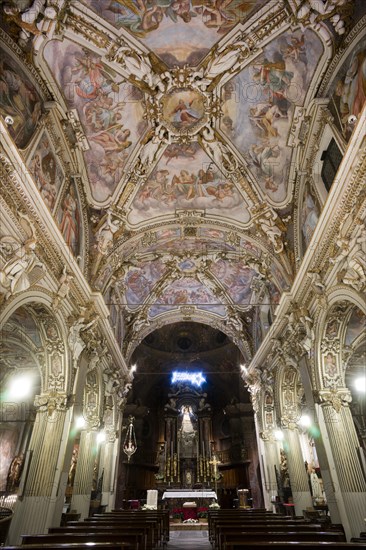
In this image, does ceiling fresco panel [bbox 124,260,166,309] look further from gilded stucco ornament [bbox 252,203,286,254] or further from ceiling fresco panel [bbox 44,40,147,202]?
gilded stucco ornament [bbox 252,203,286,254]

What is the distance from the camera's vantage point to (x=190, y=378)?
28203 millimetres

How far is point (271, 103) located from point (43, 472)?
39.7ft

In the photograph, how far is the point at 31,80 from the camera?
8703 millimetres

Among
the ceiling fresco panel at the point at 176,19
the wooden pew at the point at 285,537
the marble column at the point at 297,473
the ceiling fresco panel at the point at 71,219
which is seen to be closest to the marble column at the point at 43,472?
the ceiling fresco panel at the point at 71,219

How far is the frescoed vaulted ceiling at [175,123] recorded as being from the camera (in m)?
8.58

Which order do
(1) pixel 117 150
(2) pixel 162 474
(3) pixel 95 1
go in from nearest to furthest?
(3) pixel 95 1 → (1) pixel 117 150 → (2) pixel 162 474

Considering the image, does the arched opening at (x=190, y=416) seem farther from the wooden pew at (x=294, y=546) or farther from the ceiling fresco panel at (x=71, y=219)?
the wooden pew at (x=294, y=546)

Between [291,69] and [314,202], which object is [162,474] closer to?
[314,202]

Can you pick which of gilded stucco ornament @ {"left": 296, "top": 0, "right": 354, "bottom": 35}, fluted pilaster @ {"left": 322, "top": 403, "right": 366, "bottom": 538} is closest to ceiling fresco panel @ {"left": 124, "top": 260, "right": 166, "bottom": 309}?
fluted pilaster @ {"left": 322, "top": 403, "right": 366, "bottom": 538}

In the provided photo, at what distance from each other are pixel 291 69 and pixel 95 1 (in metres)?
5.24

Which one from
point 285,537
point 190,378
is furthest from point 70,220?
point 190,378

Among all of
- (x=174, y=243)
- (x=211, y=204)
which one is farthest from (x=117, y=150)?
(x=174, y=243)

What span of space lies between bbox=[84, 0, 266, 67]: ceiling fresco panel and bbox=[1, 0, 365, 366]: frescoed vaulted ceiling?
3 cm

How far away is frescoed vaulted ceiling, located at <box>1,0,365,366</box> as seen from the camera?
8578mm
